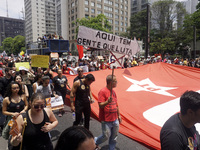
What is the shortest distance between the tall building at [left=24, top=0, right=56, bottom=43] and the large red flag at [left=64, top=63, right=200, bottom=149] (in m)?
93.2

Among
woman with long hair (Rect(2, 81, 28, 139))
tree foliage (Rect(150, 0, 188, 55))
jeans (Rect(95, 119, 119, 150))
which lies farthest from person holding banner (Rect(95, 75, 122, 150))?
tree foliage (Rect(150, 0, 188, 55))

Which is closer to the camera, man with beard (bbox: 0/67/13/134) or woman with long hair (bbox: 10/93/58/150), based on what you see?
woman with long hair (bbox: 10/93/58/150)

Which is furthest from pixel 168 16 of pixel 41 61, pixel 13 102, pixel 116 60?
pixel 13 102

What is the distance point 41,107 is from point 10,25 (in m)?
154

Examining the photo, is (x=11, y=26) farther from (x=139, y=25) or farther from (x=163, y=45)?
(x=163, y=45)

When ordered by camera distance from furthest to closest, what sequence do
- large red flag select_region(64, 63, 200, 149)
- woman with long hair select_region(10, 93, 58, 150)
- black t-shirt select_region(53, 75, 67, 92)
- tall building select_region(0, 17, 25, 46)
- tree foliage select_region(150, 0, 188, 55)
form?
tall building select_region(0, 17, 25, 46), tree foliage select_region(150, 0, 188, 55), black t-shirt select_region(53, 75, 67, 92), large red flag select_region(64, 63, 200, 149), woman with long hair select_region(10, 93, 58, 150)

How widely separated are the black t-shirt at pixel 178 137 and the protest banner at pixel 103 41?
209 centimetres

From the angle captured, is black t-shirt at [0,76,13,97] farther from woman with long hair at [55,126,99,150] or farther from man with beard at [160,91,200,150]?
man with beard at [160,91,200,150]

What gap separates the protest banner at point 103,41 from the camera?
329 cm

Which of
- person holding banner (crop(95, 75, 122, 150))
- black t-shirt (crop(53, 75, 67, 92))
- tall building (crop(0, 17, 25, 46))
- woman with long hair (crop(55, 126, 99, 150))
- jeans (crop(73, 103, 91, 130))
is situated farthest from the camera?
tall building (crop(0, 17, 25, 46))

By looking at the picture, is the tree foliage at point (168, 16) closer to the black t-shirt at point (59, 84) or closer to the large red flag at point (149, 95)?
the large red flag at point (149, 95)

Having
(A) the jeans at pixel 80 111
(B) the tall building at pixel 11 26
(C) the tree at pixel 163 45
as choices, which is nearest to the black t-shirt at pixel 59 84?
(A) the jeans at pixel 80 111

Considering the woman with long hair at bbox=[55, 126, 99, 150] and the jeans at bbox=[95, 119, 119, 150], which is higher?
the woman with long hair at bbox=[55, 126, 99, 150]

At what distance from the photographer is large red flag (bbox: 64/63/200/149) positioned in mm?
4012
